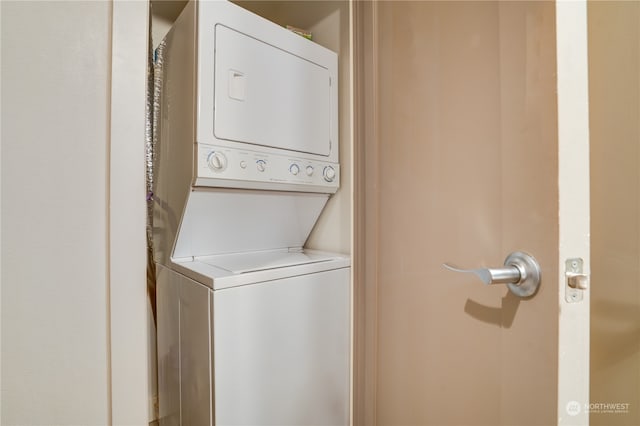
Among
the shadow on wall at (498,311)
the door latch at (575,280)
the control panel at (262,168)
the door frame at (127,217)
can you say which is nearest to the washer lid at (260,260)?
the control panel at (262,168)

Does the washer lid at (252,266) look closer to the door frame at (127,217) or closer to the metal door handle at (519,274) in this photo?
the door frame at (127,217)

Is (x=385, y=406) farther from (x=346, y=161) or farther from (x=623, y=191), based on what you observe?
(x=346, y=161)

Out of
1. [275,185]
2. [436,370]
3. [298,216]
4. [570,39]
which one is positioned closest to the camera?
[570,39]

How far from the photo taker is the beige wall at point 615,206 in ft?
2.94

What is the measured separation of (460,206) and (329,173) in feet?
3.01

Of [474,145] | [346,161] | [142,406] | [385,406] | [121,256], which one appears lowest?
[385,406]

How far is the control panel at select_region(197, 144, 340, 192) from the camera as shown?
129 centimetres

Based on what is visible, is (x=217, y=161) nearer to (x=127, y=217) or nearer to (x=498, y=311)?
(x=127, y=217)

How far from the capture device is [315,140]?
5.38 ft

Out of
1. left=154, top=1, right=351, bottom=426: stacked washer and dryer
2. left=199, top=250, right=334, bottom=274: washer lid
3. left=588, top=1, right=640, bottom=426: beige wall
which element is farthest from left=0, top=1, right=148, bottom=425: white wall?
left=588, top=1, right=640, bottom=426: beige wall

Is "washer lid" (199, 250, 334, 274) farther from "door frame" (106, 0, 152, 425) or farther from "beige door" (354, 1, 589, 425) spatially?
"door frame" (106, 0, 152, 425)

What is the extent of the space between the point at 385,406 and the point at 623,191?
101cm

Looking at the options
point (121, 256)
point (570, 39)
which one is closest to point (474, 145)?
point (570, 39)

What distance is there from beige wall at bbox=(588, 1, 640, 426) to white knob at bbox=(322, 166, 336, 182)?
1.05m
